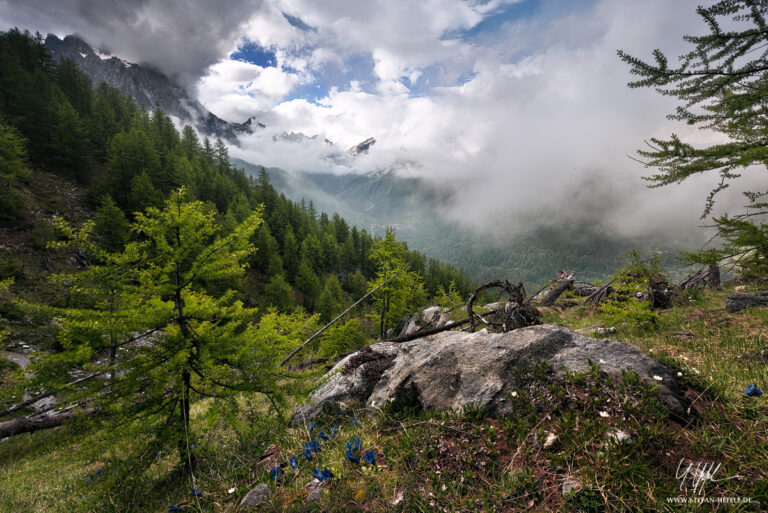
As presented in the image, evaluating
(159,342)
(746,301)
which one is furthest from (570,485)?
(746,301)

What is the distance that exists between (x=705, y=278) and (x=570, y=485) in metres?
18.8

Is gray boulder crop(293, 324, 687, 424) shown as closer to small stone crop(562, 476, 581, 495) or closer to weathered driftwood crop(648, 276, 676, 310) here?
small stone crop(562, 476, 581, 495)

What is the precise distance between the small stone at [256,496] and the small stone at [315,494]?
1.79ft

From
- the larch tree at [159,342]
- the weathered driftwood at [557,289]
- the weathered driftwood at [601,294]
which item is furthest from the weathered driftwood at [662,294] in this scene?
the larch tree at [159,342]

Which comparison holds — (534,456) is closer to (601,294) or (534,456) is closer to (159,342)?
(159,342)

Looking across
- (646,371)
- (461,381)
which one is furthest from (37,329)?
(646,371)

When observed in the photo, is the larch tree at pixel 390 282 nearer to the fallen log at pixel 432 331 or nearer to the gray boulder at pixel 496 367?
the fallen log at pixel 432 331

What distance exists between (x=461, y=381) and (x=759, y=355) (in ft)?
15.6

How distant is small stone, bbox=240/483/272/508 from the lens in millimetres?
2865

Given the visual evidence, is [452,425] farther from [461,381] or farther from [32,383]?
[32,383]

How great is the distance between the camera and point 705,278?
45.3 feet

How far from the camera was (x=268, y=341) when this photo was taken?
16.2 ft

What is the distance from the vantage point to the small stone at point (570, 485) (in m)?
2.14
